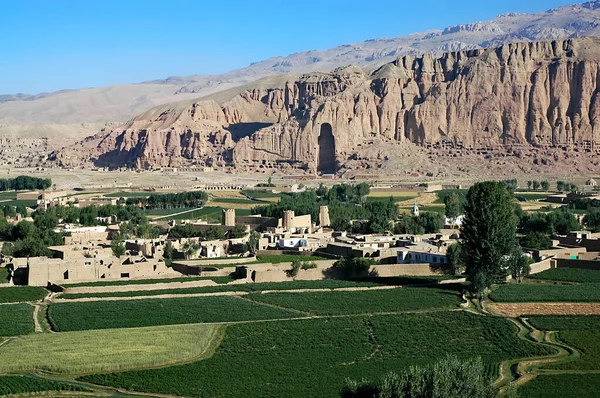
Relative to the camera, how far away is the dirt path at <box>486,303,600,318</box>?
37.2 m

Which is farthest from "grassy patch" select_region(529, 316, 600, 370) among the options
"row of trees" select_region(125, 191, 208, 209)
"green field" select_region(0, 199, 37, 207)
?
"green field" select_region(0, 199, 37, 207)

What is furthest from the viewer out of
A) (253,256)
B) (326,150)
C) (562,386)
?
(326,150)

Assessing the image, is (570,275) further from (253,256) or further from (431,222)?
(431,222)

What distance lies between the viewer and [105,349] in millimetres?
30344

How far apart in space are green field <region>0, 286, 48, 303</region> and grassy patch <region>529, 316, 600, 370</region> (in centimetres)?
1742

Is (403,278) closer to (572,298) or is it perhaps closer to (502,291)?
(502,291)

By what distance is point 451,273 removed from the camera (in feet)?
154

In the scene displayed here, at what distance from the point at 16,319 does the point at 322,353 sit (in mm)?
10476

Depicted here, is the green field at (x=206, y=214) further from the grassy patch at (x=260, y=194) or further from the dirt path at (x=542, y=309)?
the dirt path at (x=542, y=309)

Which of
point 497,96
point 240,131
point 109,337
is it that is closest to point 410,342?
point 109,337

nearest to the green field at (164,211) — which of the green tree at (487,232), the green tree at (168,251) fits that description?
the green tree at (168,251)

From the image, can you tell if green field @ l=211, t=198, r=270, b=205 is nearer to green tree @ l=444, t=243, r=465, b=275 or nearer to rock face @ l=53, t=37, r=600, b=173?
rock face @ l=53, t=37, r=600, b=173

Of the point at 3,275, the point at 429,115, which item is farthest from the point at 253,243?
the point at 429,115

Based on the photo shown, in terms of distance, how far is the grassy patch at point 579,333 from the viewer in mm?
29516
